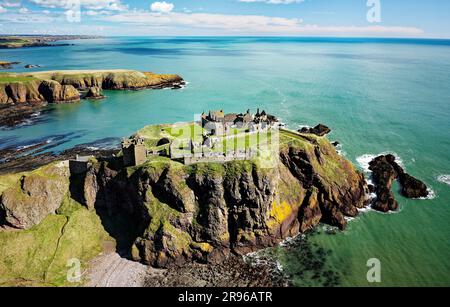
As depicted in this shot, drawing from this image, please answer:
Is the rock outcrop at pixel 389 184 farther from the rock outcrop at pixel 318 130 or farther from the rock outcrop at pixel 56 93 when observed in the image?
the rock outcrop at pixel 56 93

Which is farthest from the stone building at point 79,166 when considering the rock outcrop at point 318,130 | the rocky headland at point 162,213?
the rock outcrop at point 318,130

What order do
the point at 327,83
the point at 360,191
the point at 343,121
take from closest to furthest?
1. the point at 360,191
2. the point at 343,121
3. the point at 327,83

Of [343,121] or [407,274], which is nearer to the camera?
[407,274]

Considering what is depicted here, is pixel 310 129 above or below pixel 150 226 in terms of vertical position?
above

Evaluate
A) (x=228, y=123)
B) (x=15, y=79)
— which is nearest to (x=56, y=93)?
(x=15, y=79)

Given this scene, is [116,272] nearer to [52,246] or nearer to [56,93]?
[52,246]
